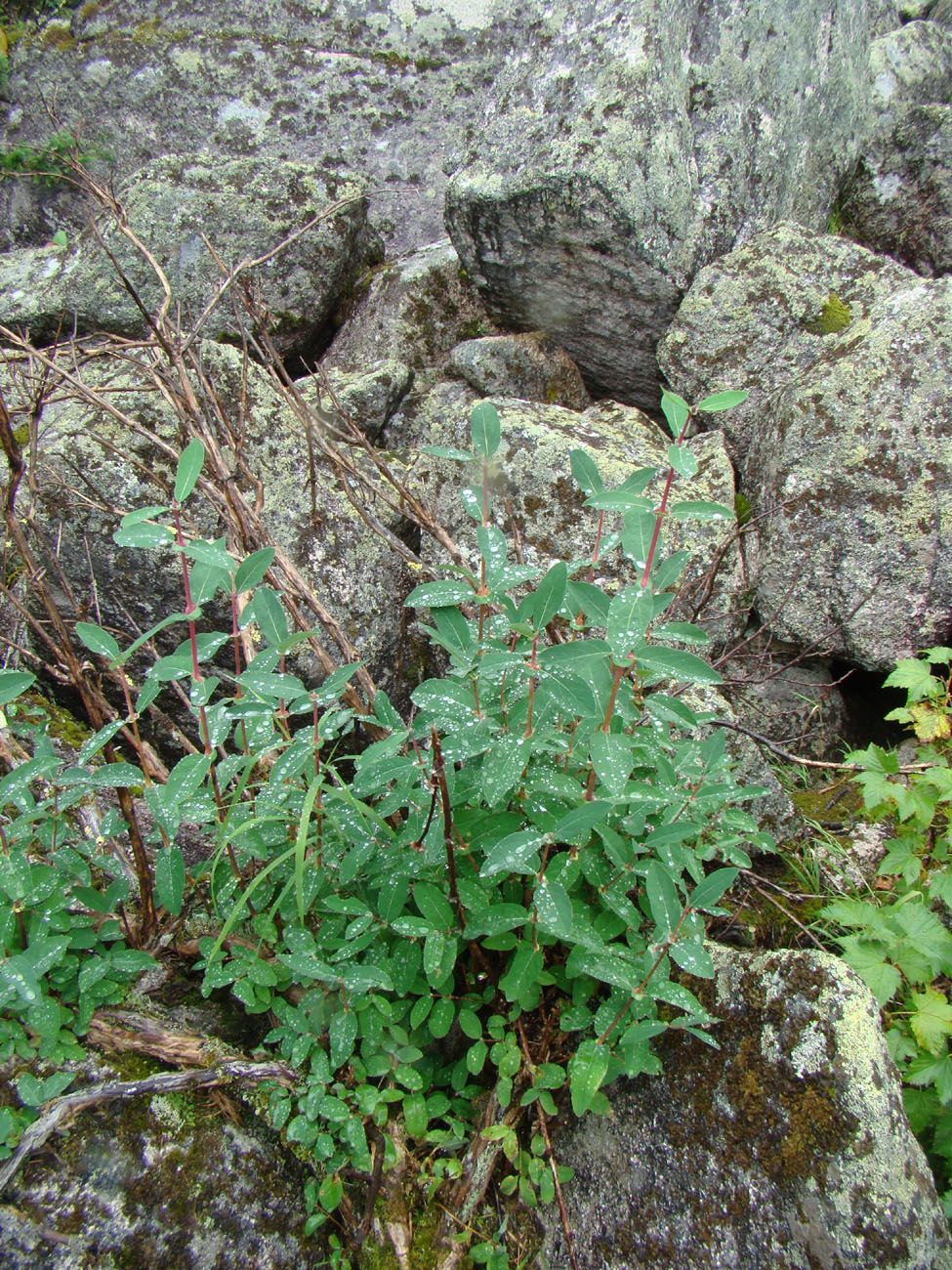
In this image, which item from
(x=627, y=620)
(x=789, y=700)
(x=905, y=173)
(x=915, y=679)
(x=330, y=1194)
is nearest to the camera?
(x=627, y=620)

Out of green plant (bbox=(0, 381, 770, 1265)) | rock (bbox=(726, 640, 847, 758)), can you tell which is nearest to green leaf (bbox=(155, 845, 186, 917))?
green plant (bbox=(0, 381, 770, 1265))

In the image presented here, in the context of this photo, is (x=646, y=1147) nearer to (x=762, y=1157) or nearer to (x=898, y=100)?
(x=762, y=1157)

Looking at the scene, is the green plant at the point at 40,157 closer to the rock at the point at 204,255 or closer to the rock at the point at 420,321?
the rock at the point at 204,255

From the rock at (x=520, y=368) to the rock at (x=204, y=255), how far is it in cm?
82

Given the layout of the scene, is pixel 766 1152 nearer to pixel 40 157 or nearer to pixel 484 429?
pixel 484 429

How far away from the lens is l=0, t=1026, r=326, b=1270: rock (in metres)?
1.51

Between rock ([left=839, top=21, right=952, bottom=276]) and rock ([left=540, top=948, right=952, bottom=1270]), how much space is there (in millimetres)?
3712

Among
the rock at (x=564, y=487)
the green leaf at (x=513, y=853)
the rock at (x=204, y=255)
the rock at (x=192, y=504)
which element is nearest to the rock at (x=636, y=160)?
the rock at (x=564, y=487)

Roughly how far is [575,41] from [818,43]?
1.14 m

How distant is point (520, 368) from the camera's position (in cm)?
360

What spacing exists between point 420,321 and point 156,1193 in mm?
3393

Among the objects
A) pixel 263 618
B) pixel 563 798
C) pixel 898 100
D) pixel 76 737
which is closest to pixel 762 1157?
pixel 563 798

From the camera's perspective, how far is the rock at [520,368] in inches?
141

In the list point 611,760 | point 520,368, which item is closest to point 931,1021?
point 611,760
